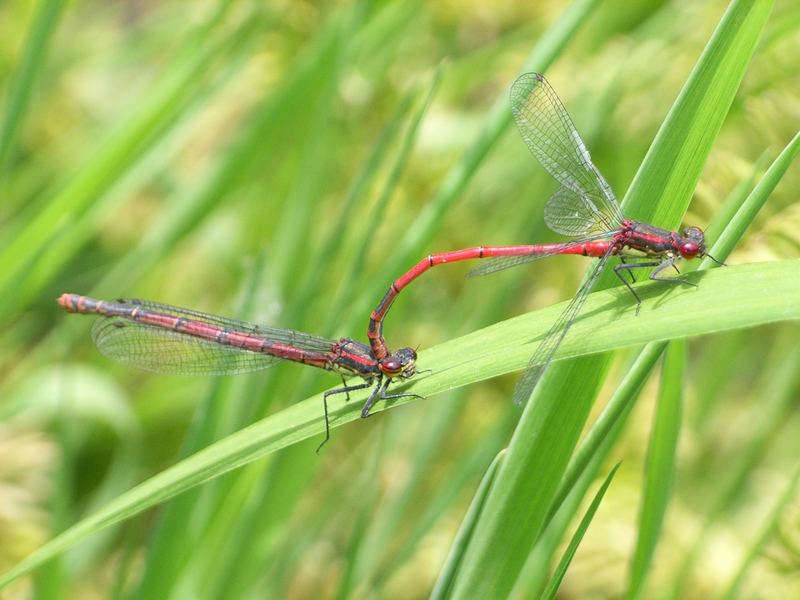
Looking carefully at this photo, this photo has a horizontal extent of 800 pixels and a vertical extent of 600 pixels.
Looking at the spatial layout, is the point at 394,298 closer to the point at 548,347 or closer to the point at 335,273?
the point at 548,347

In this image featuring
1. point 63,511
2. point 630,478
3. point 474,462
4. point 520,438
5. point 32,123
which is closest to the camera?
point 520,438

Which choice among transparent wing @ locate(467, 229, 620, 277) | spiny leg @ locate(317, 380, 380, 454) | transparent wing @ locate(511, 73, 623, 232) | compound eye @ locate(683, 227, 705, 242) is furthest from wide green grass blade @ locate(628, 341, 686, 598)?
spiny leg @ locate(317, 380, 380, 454)

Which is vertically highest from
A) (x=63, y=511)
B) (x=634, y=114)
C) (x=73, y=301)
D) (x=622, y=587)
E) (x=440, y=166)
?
(x=440, y=166)

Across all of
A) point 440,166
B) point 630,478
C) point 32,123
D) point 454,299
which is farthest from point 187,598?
point 32,123

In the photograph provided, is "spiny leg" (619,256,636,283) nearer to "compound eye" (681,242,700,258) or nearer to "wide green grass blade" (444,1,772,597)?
"compound eye" (681,242,700,258)

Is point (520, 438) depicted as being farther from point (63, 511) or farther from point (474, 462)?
point (63, 511)

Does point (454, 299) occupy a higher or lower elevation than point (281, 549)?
higher

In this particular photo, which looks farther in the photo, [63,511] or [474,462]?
[474,462]

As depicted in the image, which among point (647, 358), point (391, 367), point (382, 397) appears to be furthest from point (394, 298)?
point (647, 358)
